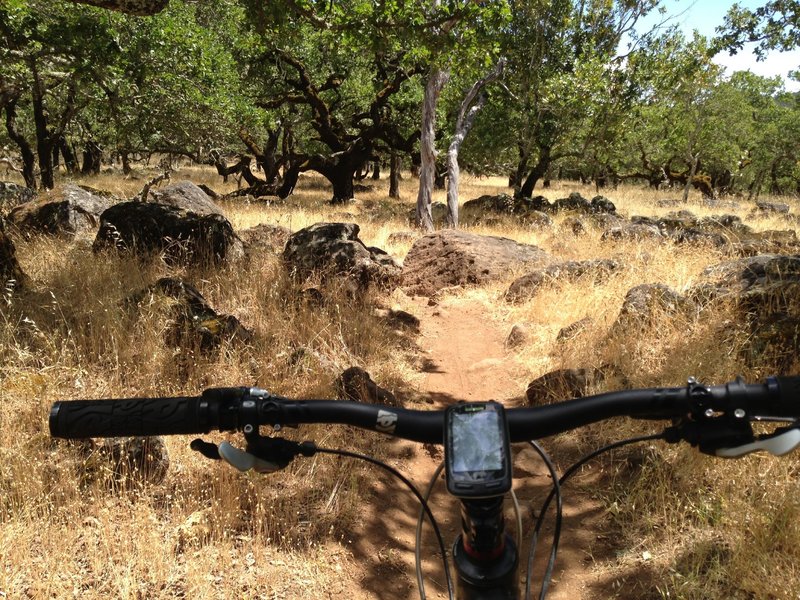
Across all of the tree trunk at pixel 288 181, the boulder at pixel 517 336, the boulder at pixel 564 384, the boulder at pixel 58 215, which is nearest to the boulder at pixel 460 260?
the boulder at pixel 517 336

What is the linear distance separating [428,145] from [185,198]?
5.65 meters

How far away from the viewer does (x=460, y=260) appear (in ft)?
28.7

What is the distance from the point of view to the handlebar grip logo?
1171 millimetres

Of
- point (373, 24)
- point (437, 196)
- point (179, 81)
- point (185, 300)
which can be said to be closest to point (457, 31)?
point (373, 24)

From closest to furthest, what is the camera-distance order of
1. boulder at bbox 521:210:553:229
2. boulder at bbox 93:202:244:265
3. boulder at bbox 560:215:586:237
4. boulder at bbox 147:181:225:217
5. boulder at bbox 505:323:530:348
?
boulder at bbox 505:323:530:348 → boulder at bbox 93:202:244:265 → boulder at bbox 147:181:225:217 → boulder at bbox 560:215:586:237 → boulder at bbox 521:210:553:229

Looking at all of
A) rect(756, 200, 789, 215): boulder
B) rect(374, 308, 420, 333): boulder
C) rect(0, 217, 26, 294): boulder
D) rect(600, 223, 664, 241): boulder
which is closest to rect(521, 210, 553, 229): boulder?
rect(600, 223, 664, 241): boulder

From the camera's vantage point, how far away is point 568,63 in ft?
50.0

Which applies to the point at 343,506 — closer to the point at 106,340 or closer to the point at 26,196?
the point at 106,340

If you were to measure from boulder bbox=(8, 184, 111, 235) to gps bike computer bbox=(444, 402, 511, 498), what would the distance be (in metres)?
9.24

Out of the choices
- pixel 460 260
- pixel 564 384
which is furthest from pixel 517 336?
pixel 460 260

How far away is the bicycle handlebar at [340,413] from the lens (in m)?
1.08

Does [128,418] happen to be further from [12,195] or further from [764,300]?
[12,195]

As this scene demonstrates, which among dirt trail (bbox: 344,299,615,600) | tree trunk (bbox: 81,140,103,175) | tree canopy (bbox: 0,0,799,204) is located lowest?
dirt trail (bbox: 344,299,615,600)

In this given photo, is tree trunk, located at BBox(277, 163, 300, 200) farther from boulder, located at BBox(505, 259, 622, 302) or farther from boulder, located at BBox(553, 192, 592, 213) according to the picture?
boulder, located at BBox(505, 259, 622, 302)
